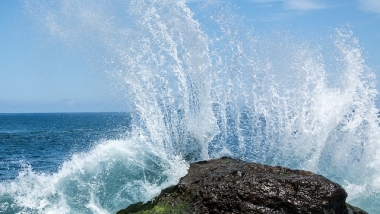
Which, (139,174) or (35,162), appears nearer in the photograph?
(139,174)

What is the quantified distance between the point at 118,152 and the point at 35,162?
18633mm

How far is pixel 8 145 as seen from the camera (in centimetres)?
4050

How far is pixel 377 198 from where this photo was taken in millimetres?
12633

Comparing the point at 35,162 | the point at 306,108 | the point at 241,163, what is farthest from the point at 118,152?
the point at 35,162

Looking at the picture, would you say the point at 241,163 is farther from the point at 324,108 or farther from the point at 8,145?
the point at 8,145

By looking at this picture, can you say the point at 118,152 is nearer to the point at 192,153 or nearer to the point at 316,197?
the point at 192,153

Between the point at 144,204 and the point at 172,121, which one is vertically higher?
the point at 172,121

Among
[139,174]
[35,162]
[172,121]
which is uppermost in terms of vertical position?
[172,121]

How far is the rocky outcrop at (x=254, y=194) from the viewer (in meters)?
6.83

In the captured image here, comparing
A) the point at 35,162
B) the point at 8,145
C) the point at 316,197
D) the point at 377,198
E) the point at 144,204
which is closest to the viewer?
the point at 316,197

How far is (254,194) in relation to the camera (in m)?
6.95

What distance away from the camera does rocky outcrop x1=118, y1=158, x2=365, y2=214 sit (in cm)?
683

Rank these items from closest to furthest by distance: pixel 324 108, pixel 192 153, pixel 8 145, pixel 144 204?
pixel 144 204 < pixel 192 153 < pixel 324 108 < pixel 8 145

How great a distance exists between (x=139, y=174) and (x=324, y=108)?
8.04 m
